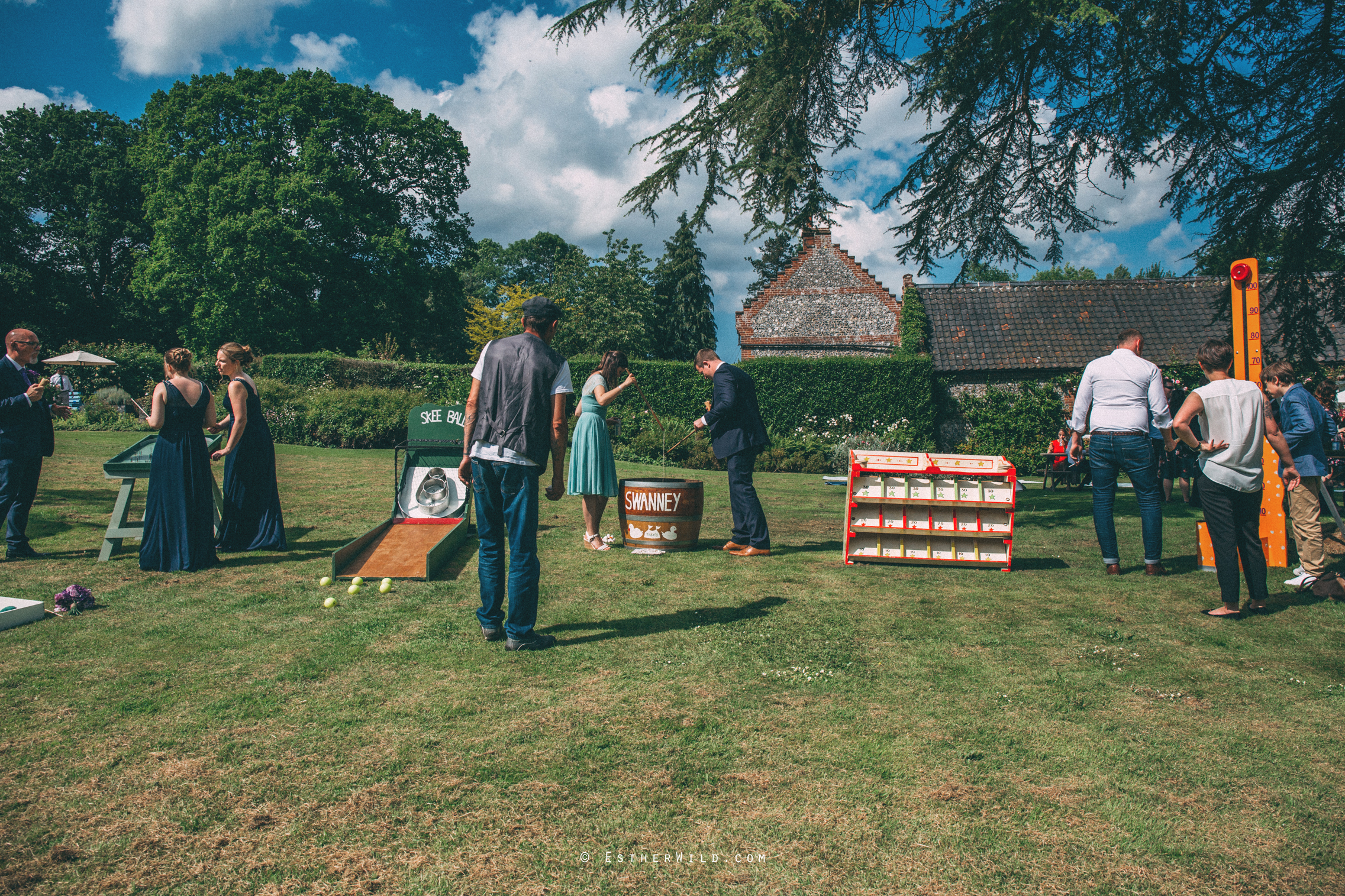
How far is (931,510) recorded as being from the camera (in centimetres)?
715

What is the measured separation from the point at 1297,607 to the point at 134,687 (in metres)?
7.62

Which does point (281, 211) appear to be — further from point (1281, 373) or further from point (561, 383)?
point (1281, 373)

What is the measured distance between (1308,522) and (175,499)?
9536 mm

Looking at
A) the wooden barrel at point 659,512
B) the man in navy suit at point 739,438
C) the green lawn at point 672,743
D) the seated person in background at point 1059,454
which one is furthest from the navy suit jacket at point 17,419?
the seated person in background at point 1059,454

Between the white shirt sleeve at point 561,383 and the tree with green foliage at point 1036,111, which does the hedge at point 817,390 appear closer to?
the tree with green foliage at point 1036,111

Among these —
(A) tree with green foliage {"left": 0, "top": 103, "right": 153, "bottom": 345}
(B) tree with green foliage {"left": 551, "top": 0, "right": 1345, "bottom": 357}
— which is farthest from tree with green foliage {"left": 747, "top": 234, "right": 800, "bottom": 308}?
(A) tree with green foliage {"left": 0, "top": 103, "right": 153, "bottom": 345}

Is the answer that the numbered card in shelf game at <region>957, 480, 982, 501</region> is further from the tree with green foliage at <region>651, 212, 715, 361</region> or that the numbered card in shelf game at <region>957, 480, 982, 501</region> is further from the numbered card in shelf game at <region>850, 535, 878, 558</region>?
the tree with green foliage at <region>651, 212, 715, 361</region>

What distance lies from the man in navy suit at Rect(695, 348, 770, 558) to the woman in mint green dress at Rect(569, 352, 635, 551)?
2.89 ft

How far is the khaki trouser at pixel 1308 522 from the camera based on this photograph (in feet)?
19.8

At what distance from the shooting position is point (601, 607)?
5438 millimetres

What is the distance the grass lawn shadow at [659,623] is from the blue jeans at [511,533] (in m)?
0.36

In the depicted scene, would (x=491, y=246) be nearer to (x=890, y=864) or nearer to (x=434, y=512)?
(x=434, y=512)

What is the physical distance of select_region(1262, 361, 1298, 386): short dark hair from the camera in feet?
21.5

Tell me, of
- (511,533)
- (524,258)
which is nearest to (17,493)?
(511,533)
